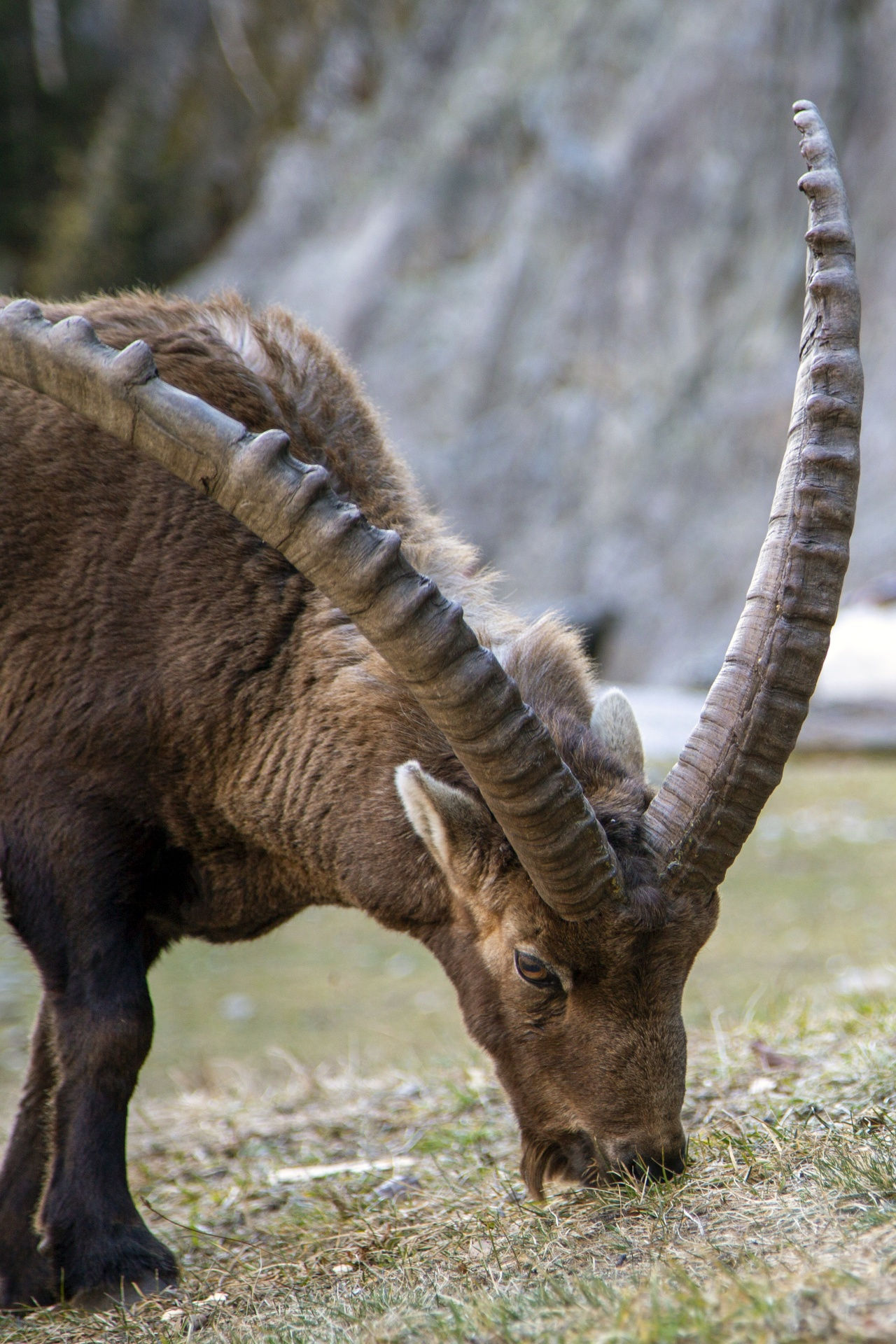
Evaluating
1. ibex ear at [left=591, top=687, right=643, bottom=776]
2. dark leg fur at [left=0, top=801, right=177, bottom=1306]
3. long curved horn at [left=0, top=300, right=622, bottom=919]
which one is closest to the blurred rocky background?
ibex ear at [left=591, top=687, right=643, bottom=776]

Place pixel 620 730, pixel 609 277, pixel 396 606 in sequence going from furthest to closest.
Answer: pixel 609 277 → pixel 620 730 → pixel 396 606

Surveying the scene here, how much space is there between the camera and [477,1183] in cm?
452

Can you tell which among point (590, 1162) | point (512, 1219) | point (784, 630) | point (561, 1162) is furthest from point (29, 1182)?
point (784, 630)

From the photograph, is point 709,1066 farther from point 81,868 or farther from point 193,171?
point 193,171

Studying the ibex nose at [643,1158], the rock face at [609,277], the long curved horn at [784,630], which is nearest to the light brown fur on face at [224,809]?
the ibex nose at [643,1158]

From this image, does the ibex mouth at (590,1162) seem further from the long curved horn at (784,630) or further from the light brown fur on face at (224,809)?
the long curved horn at (784,630)

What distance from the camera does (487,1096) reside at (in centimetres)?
556

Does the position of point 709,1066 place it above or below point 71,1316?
above

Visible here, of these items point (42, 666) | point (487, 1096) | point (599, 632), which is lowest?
point (487, 1096)

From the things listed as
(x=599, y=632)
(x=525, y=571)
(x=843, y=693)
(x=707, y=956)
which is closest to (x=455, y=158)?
(x=525, y=571)

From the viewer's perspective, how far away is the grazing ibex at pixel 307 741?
3.63 metres

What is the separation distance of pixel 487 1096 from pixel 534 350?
2087cm

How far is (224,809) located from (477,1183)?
4.99 ft

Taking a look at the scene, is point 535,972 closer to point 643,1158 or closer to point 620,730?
point 643,1158
